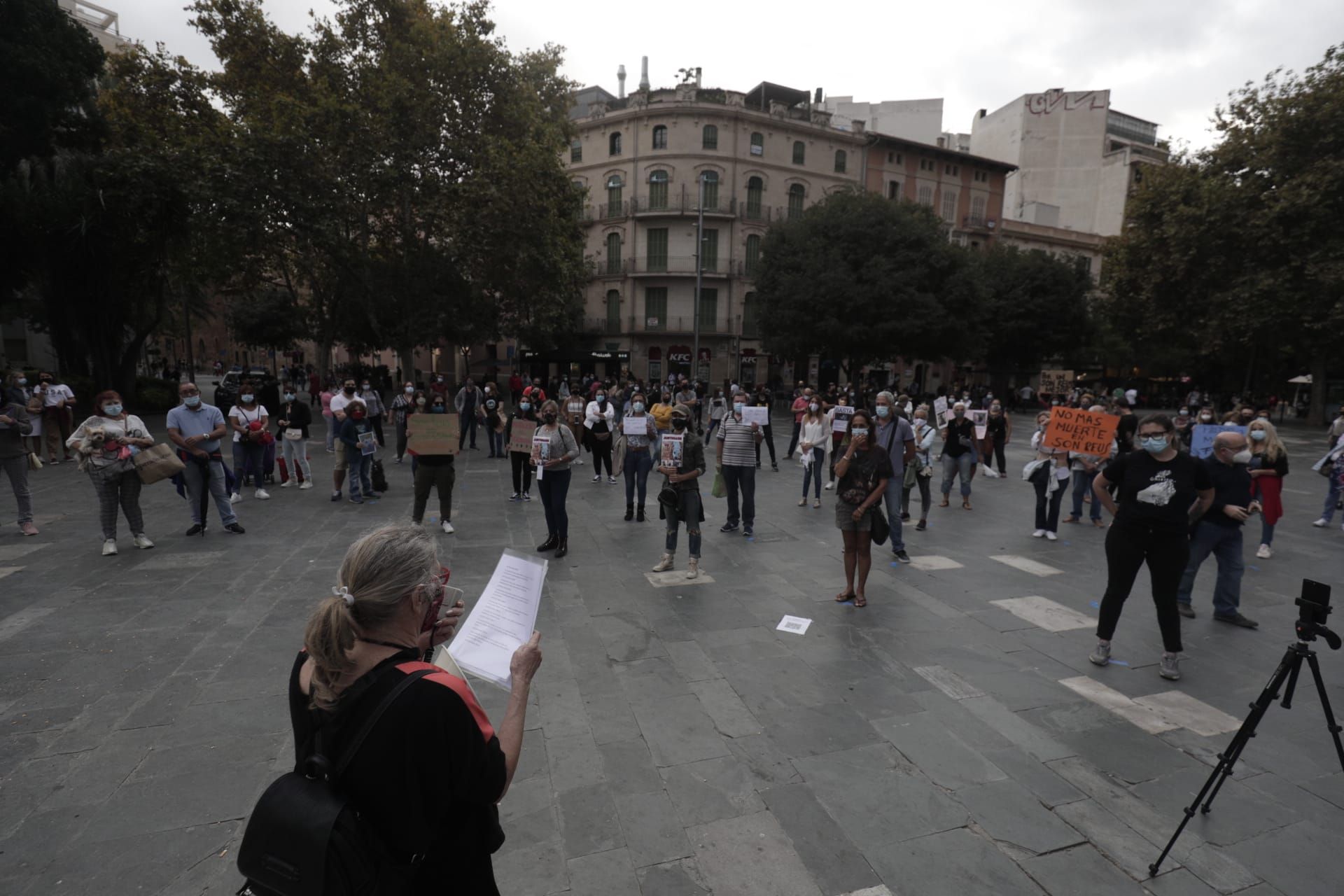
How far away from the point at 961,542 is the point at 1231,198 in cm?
2539

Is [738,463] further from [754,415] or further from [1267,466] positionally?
[1267,466]

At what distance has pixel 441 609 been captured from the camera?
1.97 meters

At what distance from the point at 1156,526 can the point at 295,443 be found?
1181 cm


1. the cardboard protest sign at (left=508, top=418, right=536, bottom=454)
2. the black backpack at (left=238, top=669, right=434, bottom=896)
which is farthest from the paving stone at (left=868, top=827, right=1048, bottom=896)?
the cardboard protest sign at (left=508, top=418, right=536, bottom=454)

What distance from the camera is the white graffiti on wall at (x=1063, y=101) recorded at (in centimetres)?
5106

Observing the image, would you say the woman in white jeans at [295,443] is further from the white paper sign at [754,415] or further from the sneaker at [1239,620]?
the sneaker at [1239,620]

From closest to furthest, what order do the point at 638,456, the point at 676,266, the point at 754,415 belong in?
the point at 638,456 → the point at 754,415 → the point at 676,266

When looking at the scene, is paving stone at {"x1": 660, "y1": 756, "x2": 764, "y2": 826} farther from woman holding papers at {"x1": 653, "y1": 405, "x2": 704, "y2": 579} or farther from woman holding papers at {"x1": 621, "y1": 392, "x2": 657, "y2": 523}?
woman holding papers at {"x1": 621, "y1": 392, "x2": 657, "y2": 523}

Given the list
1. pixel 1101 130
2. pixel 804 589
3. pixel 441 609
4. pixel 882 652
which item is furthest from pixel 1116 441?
pixel 1101 130

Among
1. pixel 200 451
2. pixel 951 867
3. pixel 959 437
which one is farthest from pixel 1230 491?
pixel 200 451

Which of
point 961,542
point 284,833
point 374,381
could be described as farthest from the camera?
point 374,381

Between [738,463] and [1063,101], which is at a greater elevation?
[1063,101]

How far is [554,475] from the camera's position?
7.54 m

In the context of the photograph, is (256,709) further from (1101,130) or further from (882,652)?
(1101,130)
